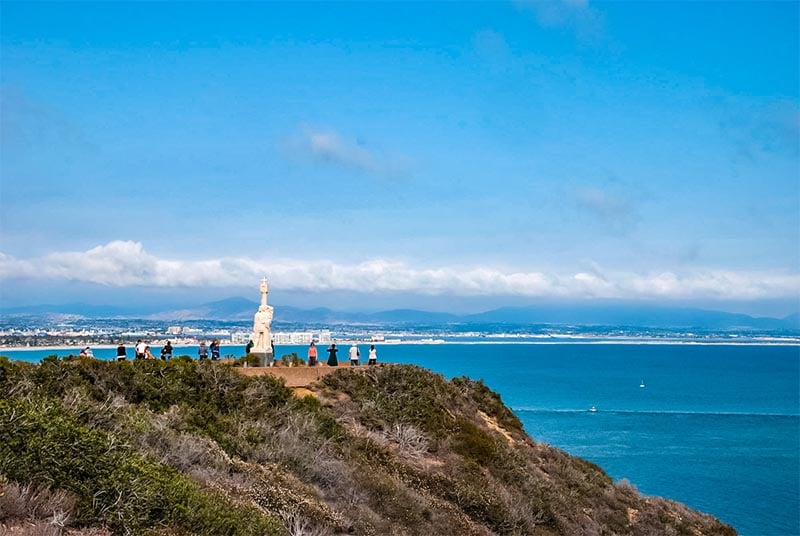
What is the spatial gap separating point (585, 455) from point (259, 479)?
138ft

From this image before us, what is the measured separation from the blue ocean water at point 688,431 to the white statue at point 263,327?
937 inches

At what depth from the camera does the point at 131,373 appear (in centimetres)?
1465

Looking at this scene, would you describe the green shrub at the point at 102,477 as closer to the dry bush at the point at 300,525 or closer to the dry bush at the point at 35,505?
the dry bush at the point at 35,505

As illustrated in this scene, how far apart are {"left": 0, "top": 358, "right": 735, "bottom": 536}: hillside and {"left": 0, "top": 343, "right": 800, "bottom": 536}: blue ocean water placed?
18.6 metres

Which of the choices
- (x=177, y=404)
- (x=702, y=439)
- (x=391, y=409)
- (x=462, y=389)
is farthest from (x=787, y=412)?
(x=177, y=404)

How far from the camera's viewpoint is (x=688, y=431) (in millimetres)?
61781

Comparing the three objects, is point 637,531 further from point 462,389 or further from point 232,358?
point 232,358

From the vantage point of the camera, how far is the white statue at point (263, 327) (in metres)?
22.0

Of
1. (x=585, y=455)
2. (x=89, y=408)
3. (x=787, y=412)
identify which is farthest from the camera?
(x=787, y=412)

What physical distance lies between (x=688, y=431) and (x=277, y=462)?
186 feet

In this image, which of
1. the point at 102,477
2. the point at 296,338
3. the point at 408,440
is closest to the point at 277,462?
the point at 102,477

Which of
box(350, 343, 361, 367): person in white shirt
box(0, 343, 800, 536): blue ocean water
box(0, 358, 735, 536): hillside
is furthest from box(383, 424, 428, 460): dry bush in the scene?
box(0, 343, 800, 536): blue ocean water

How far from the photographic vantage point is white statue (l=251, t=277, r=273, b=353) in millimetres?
21973

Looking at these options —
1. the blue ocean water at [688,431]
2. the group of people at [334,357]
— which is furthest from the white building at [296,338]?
the group of people at [334,357]
